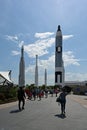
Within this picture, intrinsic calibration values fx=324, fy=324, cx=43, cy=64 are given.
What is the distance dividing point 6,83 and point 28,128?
129 ft

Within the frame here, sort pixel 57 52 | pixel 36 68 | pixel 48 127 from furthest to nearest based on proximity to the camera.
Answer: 1. pixel 57 52
2. pixel 36 68
3. pixel 48 127

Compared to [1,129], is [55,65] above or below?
above

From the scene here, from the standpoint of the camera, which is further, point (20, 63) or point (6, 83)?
point (20, 63)

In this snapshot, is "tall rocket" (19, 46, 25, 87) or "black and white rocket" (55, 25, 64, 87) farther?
"black and white rocket" (55, 25, 64, 87)

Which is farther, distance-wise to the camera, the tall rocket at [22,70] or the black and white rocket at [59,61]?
the black and white rocket at [59,61]

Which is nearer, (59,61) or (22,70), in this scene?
(22,70)

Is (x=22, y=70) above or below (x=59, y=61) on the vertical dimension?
below

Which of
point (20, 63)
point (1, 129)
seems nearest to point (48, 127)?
point (1, 129)

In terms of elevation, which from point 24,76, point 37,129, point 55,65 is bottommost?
point 37,129

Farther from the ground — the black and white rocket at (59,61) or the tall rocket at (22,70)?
the black and white rocket at (59,61)

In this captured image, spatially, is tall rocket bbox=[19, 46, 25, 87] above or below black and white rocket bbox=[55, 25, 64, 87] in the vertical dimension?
below

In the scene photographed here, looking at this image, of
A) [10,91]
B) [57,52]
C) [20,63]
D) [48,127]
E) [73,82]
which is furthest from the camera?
[73,82]

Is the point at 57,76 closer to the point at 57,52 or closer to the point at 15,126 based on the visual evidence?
the point at 57,52

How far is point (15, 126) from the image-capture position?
13.4m
